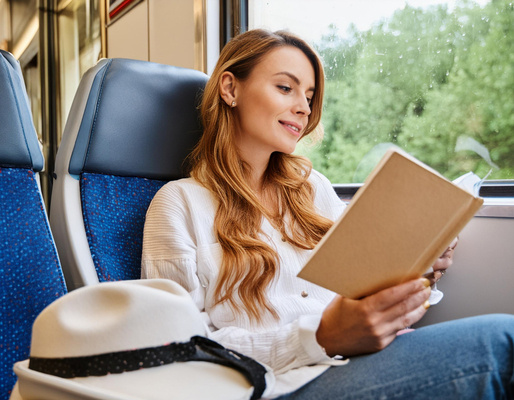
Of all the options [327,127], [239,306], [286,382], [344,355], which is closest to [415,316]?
[344,355]

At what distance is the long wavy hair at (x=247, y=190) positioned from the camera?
3.28ft

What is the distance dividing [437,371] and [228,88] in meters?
0.84

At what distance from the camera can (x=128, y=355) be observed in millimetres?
619

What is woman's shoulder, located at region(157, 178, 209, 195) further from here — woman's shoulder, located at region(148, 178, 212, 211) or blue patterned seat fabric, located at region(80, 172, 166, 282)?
blue patterned seat fabric, located at region(80, 172, 166, 282)

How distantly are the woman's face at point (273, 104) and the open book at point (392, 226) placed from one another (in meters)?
0.56

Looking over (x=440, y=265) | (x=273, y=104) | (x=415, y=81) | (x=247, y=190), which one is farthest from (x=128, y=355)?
(x=415, y=81)

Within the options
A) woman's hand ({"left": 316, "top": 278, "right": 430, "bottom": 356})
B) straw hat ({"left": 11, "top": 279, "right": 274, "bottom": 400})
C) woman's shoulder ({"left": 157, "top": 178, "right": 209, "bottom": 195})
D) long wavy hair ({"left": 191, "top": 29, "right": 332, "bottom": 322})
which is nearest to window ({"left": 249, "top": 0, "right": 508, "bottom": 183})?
→ long wavy hair ({"left": 191, "top": 29, "right": 332, "bottom": 322})

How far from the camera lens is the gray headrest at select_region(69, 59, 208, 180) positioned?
3.67ft

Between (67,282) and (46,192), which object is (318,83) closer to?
(67,282)

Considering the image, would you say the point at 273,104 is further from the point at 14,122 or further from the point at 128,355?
the point at 128,355

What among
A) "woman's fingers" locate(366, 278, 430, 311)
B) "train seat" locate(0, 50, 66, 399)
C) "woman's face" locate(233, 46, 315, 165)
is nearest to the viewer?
"woman's fingers" locate(366, 278, 430, 311)

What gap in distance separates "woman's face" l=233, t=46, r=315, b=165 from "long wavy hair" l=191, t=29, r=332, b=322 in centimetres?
2

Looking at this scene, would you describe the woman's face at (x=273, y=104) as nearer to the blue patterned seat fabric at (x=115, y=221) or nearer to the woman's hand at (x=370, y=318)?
the blue patterned seat fabric at (x=115, y=221)

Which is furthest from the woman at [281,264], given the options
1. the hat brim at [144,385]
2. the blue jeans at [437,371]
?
the hat brim at [144,385]
